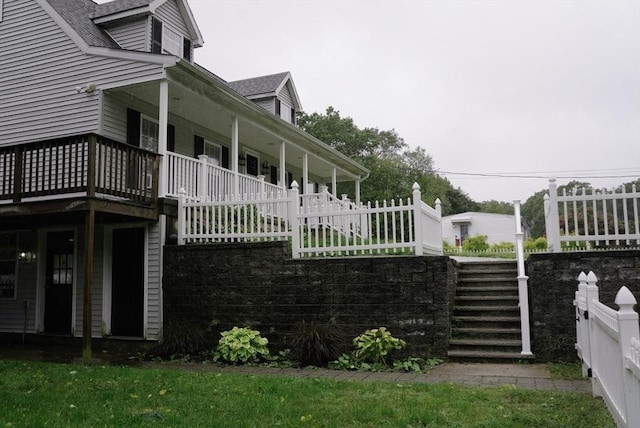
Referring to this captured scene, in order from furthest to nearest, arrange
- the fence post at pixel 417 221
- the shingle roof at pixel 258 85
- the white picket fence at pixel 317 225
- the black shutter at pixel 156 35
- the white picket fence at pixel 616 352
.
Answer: the shingle roof at pixel 258 85 < the black shutter at pixel 156 35 < the white picket fence at pixel 317 225 < the fence post at pixel 417 221 < the white picket fence at pixel 616 352

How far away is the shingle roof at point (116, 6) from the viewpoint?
1236 centimetres

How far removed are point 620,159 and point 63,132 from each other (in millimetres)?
50716

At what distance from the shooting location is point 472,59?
2725cm

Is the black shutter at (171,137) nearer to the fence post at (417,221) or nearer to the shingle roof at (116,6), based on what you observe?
the shingle roof at (116,6)

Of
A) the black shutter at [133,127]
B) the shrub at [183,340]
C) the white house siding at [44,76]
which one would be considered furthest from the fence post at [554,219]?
the black shutter at [133,127]

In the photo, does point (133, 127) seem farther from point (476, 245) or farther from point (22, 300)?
point (476, 245)

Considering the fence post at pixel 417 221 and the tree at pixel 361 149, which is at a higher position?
the tree at pixel 361 149

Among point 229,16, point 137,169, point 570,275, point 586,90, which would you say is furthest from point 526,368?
point 586,90

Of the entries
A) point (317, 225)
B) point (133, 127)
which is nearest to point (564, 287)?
point (317, 225)

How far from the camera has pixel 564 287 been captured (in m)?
7.52

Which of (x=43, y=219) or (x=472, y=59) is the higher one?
(x=472, y=59)

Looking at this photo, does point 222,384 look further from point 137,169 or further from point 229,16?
point 229,16

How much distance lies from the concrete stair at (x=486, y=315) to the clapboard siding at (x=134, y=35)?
8885 millimetres

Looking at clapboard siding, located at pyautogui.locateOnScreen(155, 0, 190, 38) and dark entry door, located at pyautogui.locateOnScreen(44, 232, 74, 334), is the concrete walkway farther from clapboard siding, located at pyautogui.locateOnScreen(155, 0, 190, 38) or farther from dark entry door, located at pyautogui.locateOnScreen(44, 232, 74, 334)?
clapboard siding, located at pyautogui.locateOnScreen(155, 0, 190, 38)
